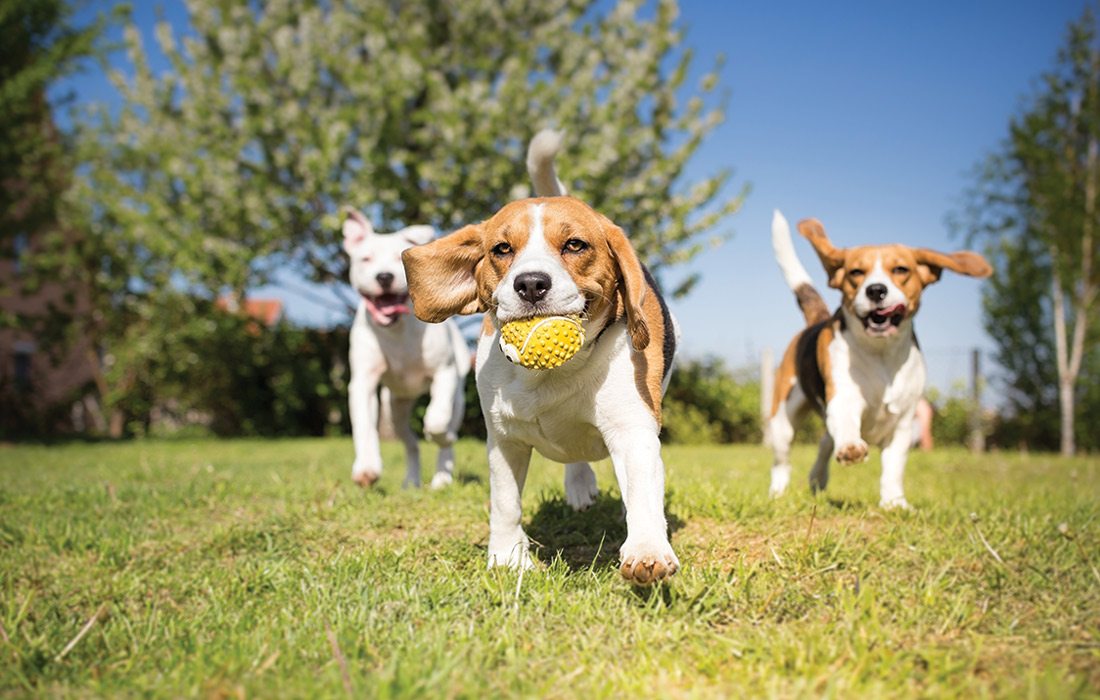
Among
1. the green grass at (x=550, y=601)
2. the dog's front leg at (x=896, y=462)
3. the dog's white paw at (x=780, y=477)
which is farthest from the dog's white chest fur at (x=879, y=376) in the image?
the dog's white paw at (x=780, y=477)

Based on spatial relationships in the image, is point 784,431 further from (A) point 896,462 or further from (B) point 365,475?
(B) point 365,475

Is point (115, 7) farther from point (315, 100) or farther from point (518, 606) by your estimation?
point (518, 606)

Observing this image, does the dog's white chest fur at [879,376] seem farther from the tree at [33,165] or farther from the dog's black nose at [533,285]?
the tree at [33,165]

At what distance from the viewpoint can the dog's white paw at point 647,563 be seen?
2.53 m

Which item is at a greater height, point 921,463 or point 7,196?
point 7,196

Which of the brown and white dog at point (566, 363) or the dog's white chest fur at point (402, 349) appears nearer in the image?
the brown and white dog at point (566, 363)

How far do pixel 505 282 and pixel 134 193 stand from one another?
16.2m

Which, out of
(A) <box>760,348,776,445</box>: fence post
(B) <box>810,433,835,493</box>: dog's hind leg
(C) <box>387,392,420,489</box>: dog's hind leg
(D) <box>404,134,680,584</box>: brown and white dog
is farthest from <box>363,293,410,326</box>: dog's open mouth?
(A) <box>760,348,776,445</box>: fence post

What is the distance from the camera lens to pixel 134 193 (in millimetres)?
16516

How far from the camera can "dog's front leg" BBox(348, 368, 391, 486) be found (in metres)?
5.37

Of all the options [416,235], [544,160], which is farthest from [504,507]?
[416,235]

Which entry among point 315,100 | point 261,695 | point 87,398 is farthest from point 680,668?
point 87,398

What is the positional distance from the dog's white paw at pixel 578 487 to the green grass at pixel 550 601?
13 centimetres

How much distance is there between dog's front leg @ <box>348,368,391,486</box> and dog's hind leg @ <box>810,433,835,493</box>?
9.80 ft
